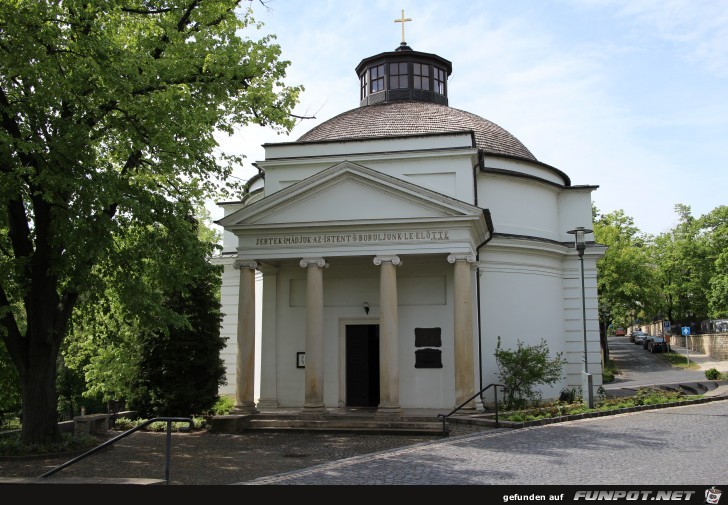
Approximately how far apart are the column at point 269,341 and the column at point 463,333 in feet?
21.1

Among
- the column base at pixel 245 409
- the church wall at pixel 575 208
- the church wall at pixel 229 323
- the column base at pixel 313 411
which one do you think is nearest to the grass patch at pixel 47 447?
the column base at pixel 245 409

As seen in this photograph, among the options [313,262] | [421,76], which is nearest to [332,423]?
[313,262]

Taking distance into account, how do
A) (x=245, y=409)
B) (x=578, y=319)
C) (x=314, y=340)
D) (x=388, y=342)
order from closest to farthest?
(x=388, y=342)
(x=314, y=340)
(x=245, y=409)
(x=578, y=319)

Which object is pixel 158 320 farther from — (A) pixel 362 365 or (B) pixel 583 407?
(B) pixel 583 407

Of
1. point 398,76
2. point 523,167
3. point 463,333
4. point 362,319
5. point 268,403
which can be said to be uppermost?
point 398,76

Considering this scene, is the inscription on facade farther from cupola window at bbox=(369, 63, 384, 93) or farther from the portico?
cupola window at bbox=(369, 63, 384, 93)

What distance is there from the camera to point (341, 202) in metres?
20.0

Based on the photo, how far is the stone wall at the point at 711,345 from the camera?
157 ft

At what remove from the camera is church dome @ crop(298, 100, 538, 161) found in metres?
24.9

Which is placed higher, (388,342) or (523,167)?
(523,167)

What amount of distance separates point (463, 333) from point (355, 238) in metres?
4.11

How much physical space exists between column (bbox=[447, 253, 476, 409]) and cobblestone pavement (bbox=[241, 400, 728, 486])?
2.64m

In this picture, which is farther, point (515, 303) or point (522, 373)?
point (515, 303)

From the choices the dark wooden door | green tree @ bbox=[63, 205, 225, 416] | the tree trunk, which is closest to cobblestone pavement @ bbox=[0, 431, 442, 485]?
the tree trunk
